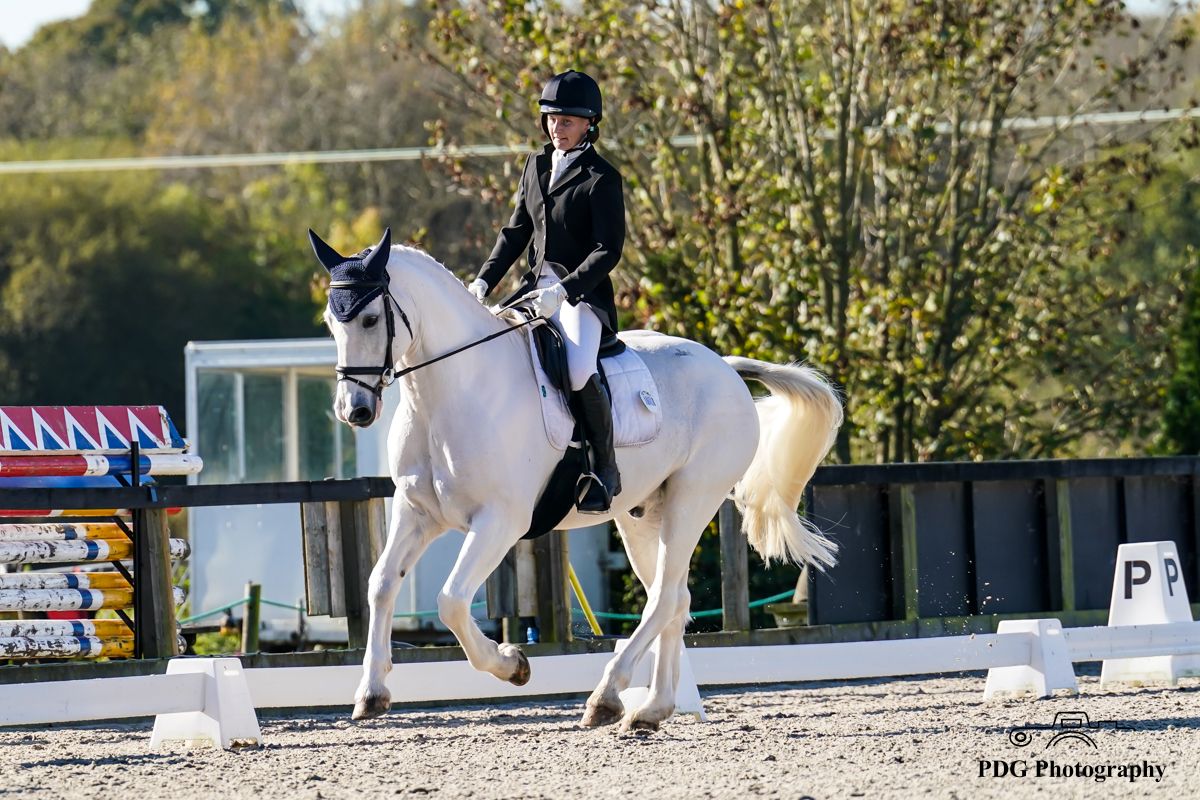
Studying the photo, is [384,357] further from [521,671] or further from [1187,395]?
[1187,395]

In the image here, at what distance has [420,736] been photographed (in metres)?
8.14

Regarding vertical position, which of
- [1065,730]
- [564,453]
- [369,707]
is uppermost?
[564,453]

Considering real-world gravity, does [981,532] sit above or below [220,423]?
below

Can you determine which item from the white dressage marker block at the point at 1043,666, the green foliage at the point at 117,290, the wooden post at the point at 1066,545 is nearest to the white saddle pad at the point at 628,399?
the white dressage marker block at the point at 1043,666

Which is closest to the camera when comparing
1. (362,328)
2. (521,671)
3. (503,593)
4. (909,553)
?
(362,328)

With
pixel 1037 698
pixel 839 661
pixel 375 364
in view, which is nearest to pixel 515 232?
pixel 375 364

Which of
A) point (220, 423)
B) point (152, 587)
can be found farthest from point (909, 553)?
point (220, 423)

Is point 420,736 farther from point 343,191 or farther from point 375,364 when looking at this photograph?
point 343,191

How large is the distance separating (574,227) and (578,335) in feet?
1.64

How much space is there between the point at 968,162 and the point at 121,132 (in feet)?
131

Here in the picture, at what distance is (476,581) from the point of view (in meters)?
7.02

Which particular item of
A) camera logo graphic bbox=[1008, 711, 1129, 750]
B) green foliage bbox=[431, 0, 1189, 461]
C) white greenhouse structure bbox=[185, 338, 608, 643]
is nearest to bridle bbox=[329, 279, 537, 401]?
camera logo graphic bbox=[1008, 711, 1129, 750]

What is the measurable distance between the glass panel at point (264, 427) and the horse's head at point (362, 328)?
933 cm

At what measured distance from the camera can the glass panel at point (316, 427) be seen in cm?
1588
